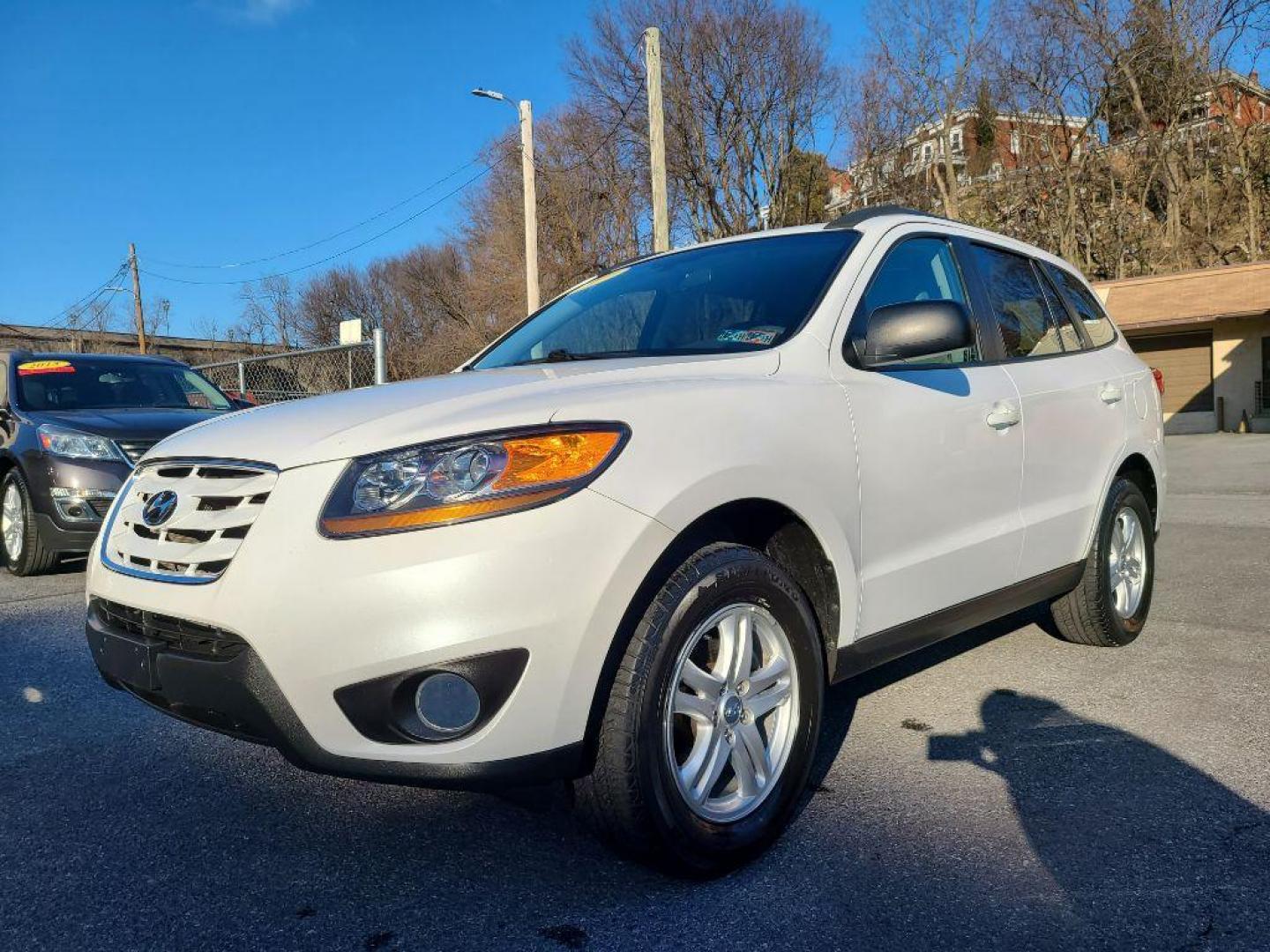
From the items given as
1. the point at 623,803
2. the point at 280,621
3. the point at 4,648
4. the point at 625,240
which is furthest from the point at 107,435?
the point at 625,240

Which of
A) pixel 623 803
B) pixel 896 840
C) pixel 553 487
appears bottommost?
pixel 896 840

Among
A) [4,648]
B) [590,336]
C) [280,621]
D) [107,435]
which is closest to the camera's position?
[280,621]

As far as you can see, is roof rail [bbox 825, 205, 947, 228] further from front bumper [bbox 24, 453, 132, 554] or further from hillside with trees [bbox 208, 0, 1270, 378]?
hillside with trees [bbox 208, 0, 1270, 378]

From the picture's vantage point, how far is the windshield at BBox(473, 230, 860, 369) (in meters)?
3.07

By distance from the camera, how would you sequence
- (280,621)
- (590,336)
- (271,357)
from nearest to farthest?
(280,621)
(590,336)
(271,357)

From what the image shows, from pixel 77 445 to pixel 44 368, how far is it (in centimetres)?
135

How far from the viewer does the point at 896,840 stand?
255 centimetres

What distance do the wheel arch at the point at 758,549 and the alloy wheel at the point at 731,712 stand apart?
0.16 m

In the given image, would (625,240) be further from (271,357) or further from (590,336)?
(590,336)

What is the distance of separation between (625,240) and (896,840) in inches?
1183

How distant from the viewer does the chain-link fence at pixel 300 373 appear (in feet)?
37.4

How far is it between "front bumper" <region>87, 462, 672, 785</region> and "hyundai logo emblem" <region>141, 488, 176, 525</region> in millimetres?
376

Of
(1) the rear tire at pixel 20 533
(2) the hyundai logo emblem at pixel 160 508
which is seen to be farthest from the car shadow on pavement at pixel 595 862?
(1) the rear tire at pixel 20 533

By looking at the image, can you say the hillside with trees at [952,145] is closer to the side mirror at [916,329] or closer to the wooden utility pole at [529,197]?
the wooden utility pole at [529,197]
